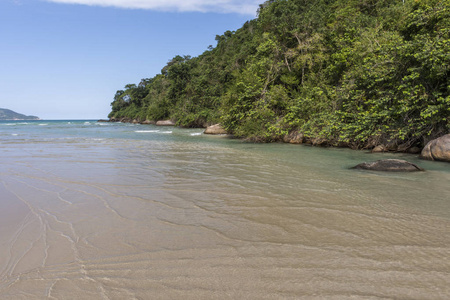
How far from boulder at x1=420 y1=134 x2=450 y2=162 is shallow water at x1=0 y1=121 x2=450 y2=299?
13.5 ft

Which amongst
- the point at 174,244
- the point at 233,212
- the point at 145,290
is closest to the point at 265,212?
the point at 233,212

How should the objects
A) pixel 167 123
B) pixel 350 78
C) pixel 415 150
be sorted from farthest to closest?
1. pixel 167 123
2. pixel 350 78
3. pixel 415 150

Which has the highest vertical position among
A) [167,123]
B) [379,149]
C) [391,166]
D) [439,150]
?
[167,123]

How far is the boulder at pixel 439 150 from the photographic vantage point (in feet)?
31.4

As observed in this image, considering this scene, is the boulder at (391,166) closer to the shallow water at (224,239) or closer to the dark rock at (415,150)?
the shallow water at (224,239)

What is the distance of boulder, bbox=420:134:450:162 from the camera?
9.56 meters

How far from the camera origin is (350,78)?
1541 cm

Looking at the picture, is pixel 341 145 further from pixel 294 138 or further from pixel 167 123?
pixel 167 123

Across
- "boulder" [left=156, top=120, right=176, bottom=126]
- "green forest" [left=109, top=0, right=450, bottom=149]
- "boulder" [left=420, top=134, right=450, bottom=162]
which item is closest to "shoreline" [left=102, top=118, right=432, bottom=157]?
"green forest" [left=109, top=0, right=450, bottom=149]

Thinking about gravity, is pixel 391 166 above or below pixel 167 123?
below

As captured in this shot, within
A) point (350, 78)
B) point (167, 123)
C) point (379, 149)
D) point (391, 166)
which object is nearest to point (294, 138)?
point (350, 78)

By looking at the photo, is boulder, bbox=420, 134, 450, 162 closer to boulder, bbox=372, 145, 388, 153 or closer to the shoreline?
the shoreline

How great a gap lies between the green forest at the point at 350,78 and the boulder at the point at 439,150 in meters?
0.93

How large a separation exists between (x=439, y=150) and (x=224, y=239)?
32.6ft
